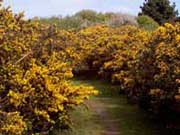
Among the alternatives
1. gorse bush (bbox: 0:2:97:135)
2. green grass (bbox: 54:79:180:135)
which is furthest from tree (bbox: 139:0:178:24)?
gorse bush (bbox: 0:2:97:135)

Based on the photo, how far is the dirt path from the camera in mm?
18356

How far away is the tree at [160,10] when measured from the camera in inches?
2012

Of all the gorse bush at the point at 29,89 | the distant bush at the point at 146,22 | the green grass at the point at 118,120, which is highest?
the distant bush at the point at 146,22

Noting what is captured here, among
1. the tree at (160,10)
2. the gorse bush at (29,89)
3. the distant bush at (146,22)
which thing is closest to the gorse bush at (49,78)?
the gorse bush at (29,89)

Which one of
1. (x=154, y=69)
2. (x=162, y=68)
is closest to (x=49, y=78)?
(x=162, y=68)

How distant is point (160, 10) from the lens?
172 ft

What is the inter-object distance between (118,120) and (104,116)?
2.89 feet

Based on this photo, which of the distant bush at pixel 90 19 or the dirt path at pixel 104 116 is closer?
the dirt path at pixel 104 116

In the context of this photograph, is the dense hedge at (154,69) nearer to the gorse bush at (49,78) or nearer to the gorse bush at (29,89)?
the gorse bush at (49,78)

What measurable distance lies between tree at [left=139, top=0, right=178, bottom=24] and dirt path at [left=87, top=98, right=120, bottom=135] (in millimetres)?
27449

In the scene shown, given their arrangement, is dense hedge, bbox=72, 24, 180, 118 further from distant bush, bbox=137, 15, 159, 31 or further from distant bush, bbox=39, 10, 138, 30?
distant bush, bbox=137, 15, 159, 31

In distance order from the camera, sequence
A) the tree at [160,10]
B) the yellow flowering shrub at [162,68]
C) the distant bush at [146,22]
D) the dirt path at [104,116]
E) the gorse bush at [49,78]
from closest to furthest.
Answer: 1. the gorse bush at [49,78]
2. the yellow flowering shrub at [162,68]
3. the dirt path at [104,116]
4. the distant bush at [146,22]
5. the tree at [160,10]

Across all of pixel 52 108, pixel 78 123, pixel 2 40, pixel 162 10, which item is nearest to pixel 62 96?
pixel 52 108

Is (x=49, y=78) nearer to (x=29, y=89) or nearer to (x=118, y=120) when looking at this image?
(x=29, y=89)
